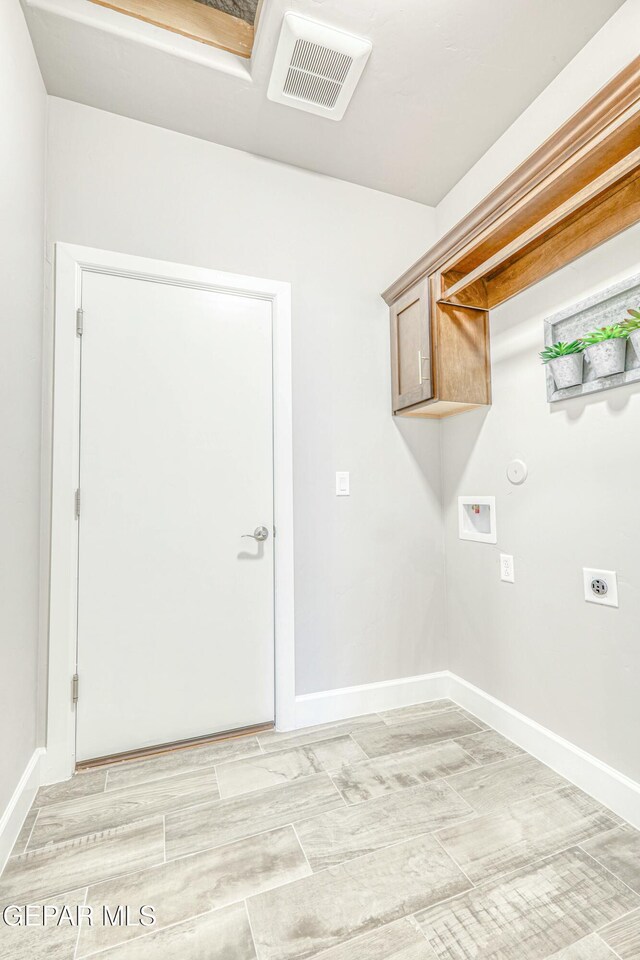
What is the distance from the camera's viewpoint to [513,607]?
2.00 meters

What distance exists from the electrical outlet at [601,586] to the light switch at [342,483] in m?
1.10

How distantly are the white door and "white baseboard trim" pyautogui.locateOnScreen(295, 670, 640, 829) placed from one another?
11.1 inches

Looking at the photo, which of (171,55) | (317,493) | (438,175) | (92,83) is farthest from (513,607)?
(92,83)

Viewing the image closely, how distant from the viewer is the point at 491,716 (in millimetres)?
2092

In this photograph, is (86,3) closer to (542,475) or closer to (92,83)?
(92,83)

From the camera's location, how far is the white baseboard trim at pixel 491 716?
1521 millimetres

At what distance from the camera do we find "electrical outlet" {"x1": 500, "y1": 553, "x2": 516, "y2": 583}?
201 cm

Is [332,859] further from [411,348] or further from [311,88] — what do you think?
[311,88]

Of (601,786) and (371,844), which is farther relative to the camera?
(601,786)

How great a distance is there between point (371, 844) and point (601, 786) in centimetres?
86

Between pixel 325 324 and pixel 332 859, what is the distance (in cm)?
219

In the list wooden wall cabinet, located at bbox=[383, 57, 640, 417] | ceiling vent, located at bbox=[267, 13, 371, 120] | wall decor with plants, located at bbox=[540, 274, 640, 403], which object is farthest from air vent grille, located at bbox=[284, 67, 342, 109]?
wall decor with plants, located at bbox=[540, 274, 640, 403]

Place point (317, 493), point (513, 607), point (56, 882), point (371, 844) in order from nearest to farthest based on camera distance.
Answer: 1. point (56, 882)
2. point (371, 844)
3. point (513, 607)
4. point (317, 493)

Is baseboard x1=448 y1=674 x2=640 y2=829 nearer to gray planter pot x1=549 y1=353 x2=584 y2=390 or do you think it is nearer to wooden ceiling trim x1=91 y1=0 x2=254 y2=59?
gray planter pot x1=549 y1=353 x2=584 y2=390
